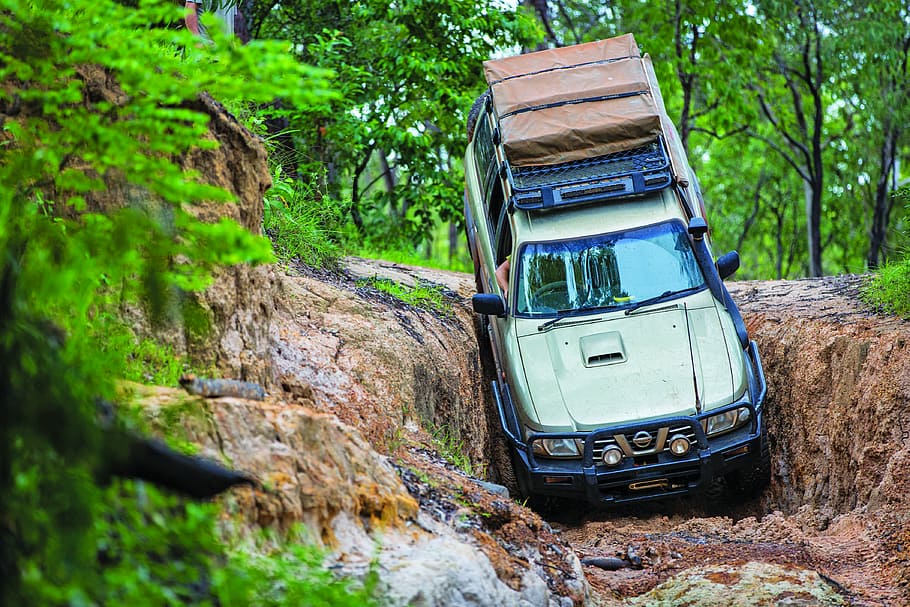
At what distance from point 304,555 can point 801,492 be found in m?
5.69

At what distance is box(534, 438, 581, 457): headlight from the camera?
7.36m

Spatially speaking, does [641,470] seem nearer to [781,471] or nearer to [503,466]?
[503,466]

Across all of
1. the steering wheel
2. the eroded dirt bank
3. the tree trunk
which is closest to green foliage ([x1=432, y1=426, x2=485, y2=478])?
the eroded dirt bank

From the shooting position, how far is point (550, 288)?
8.45 meters

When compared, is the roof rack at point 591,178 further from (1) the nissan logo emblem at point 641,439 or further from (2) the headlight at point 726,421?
(1) the nissan logo emblem at point 641,439

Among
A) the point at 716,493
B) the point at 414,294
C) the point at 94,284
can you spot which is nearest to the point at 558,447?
the point at 716,493

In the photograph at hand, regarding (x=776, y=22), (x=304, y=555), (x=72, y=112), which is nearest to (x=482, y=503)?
(x=304, y=555)

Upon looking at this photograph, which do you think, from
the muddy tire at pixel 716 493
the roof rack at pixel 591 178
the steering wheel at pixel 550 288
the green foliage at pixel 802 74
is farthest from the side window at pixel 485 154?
the green foliage at pixel 802 74

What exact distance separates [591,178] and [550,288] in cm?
117

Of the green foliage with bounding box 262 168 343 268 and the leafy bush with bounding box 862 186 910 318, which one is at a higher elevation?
the green foliage with bounding box 262 168 343 268

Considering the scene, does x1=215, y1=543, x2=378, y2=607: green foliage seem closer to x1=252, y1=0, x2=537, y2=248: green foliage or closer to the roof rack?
the roof rack

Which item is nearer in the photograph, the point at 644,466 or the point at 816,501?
the point at 644,466

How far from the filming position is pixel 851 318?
31.1ft

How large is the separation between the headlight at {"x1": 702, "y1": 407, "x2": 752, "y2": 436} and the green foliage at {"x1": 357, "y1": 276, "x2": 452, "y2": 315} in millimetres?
3298
